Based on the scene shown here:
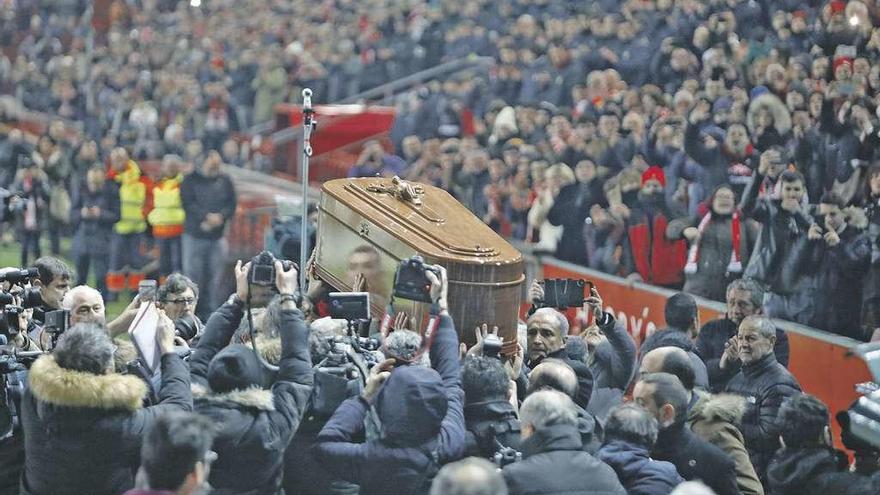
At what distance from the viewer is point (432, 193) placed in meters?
8.91

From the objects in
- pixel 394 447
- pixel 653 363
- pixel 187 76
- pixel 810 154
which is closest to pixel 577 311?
pixel 810 154

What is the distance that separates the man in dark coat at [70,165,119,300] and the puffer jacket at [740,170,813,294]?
266 inches

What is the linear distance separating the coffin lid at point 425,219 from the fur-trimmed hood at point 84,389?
8.57 ft

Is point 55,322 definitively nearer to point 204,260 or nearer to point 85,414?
point 85,414

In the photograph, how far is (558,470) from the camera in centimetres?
517

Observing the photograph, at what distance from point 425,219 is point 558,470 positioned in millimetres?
3259

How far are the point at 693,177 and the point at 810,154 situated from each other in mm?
1245

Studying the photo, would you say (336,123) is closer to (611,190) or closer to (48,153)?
(48,153)

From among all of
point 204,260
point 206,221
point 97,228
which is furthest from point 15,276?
point 97,228

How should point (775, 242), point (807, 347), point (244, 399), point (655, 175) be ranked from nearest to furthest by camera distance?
point (244, 399) < point (807, 347) < point (775, 242) < point (655, 175)

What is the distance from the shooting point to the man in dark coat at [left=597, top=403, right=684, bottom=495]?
554 centimetres

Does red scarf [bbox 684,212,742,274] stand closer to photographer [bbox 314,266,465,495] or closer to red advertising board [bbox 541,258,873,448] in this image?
red advertising board [bbox 541,258,873,448]

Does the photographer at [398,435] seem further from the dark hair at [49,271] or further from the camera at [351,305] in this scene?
the dark hair at [49,271]

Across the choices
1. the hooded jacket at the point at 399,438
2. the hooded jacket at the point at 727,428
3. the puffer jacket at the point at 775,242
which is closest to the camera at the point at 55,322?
the hooded jacket at the point at 399,438
